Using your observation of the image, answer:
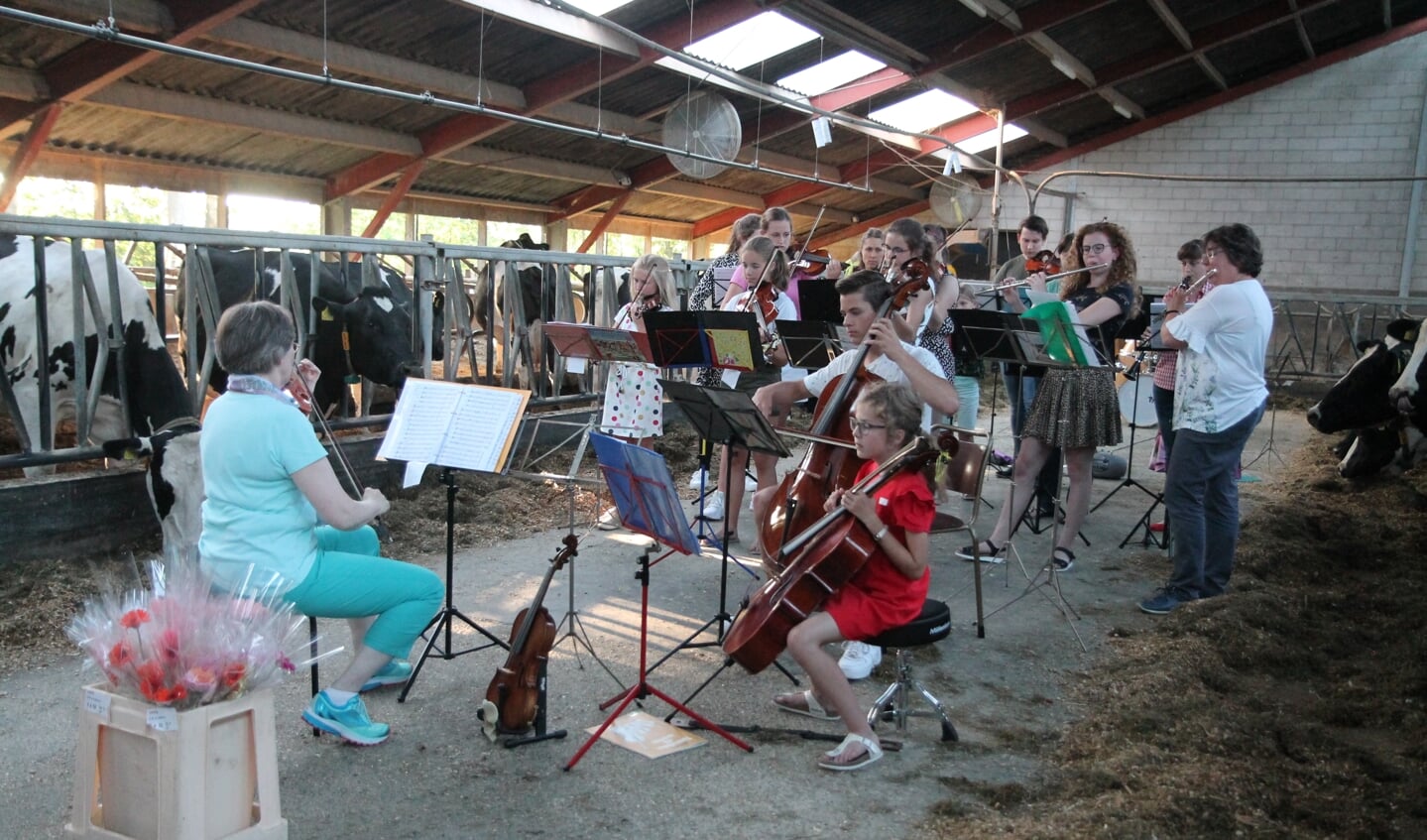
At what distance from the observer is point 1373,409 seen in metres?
7.74

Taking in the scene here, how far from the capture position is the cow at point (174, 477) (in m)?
4.61

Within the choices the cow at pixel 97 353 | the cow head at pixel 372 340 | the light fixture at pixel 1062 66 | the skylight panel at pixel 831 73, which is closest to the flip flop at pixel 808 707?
the cow at pixel 97 353

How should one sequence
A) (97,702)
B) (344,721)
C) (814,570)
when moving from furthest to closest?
(344,721) < (814,570) < (97,702)

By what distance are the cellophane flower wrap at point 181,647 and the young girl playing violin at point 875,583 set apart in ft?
4.62

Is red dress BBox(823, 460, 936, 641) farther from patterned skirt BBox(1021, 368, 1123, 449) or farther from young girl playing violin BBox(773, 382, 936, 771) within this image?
patterned skirt BBox(1021, 368, 1123, 449)

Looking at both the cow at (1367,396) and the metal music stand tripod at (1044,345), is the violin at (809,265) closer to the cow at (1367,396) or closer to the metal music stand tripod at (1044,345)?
the metal music stand tripod at (1044,345)

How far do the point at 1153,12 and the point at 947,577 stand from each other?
10796mm

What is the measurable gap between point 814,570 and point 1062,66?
12571mm

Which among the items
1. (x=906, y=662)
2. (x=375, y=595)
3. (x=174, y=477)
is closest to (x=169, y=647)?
(x=375, y=595)

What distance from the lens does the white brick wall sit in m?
16.7

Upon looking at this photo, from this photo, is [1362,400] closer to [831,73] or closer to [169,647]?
[831,73]

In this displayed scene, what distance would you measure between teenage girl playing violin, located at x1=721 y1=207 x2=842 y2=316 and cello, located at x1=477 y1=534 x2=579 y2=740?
2799 mm

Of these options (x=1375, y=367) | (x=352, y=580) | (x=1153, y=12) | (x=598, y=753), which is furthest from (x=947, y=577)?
(x=1153, y=12)

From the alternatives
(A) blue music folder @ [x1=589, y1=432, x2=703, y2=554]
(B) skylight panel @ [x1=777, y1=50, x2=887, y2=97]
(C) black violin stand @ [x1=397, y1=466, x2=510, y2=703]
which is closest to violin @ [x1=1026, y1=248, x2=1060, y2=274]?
(A) blue music folder @ [x1=589, y1=432, x2=703, y2=554]
